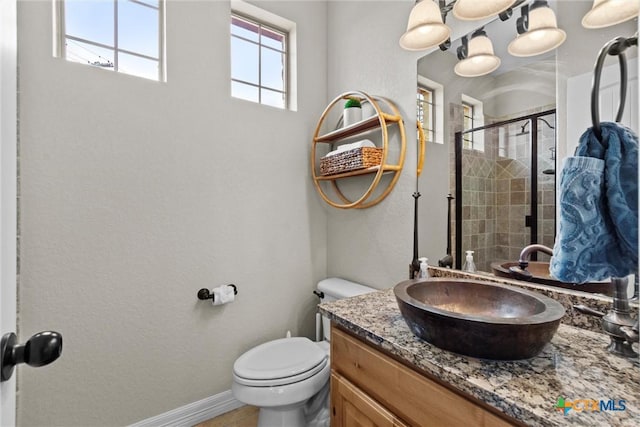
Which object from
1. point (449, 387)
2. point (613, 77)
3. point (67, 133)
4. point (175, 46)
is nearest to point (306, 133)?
point (175, 46)

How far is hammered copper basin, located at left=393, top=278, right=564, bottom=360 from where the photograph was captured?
0.67m

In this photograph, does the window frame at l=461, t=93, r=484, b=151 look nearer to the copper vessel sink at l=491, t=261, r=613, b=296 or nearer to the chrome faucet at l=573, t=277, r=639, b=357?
the copper vessel sink at l=491, t=261, r=613, b=296

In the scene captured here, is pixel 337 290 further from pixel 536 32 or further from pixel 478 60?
pixel 536 32

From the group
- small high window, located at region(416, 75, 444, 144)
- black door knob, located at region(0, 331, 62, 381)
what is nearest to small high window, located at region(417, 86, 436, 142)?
small high window, located at region(416, 75, 444, 144)

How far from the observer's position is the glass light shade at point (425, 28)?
4.12 feet

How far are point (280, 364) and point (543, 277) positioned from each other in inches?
45.8

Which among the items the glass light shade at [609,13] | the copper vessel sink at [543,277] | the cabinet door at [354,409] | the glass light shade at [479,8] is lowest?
the cabinet door at [354,409]

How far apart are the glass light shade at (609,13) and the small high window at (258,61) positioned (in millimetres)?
1575

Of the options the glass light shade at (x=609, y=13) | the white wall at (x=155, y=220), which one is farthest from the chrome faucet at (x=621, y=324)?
the white wall at (x=155, y=220)

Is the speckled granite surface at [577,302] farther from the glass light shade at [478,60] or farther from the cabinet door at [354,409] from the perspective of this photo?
the glass light shade at [478,60]

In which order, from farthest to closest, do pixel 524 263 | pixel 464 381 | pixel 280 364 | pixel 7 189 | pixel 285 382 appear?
pixel 280 364, pixel 285 382, pixel 524 263, pixel 464 381, pixel 7 189

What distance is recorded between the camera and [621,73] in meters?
0.84

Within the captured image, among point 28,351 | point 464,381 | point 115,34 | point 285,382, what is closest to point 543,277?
point 464,381

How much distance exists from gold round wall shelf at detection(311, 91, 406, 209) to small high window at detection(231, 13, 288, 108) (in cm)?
42
